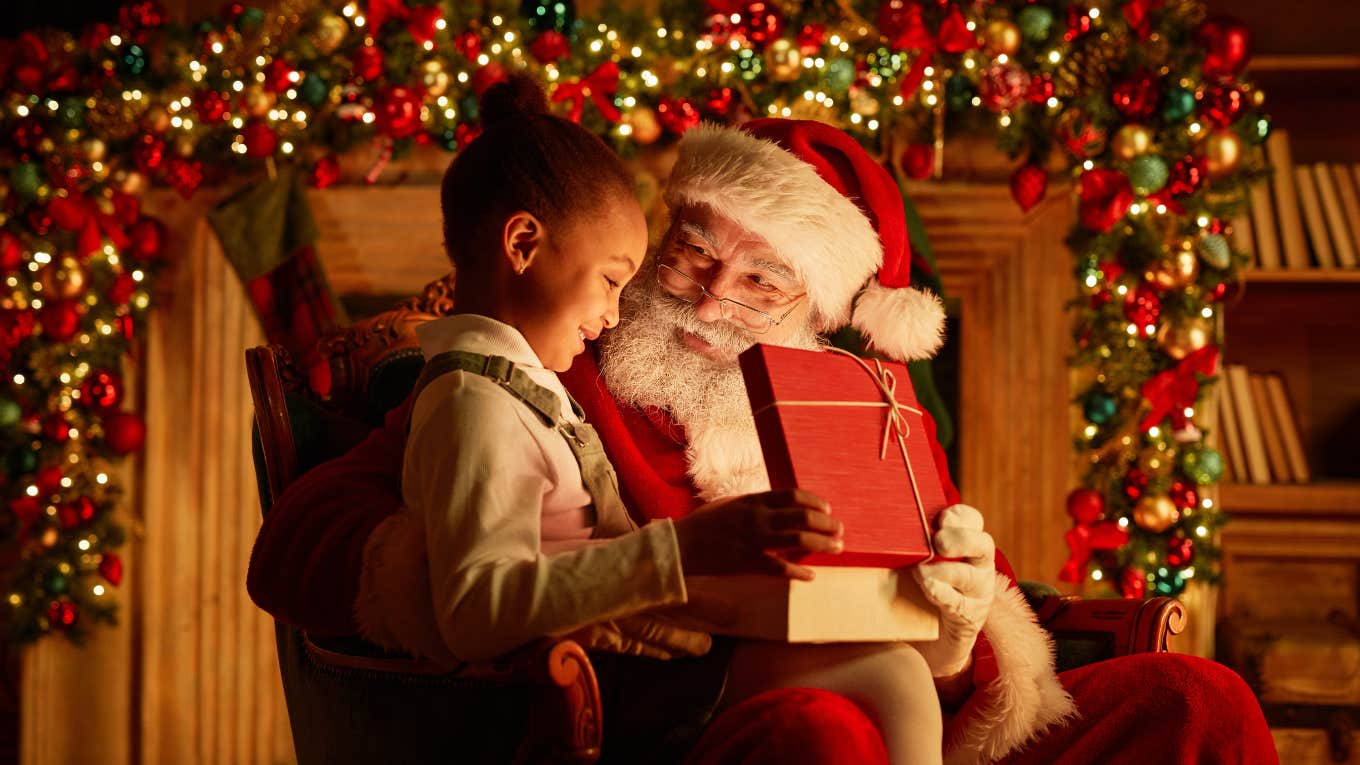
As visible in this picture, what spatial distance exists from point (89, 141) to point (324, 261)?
2.38 ft

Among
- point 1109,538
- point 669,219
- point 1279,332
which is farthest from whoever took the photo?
point 1279,332

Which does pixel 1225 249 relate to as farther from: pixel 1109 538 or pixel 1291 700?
pixel 1291 700

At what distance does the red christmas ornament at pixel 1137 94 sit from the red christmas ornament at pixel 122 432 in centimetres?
292

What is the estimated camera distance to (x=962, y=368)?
143 inches

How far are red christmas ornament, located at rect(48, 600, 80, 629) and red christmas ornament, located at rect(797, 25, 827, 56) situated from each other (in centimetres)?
261

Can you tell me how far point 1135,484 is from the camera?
325 centimetres

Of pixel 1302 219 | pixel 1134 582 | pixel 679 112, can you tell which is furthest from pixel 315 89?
pixel 1302 219

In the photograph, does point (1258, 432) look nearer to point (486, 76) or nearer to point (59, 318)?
point (486, 76)

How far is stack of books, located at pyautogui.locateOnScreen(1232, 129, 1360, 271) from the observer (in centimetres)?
359

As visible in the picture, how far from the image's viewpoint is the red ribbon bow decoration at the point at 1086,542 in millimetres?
3241

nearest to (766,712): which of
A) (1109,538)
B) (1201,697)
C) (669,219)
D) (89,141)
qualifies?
(1201,697)

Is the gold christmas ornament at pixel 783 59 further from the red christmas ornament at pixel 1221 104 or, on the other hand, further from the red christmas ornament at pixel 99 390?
the red christmas ornament at pixel 99 390

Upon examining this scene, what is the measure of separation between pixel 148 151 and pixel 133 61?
258 millimetres

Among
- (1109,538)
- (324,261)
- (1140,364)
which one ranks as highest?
(324,261)
